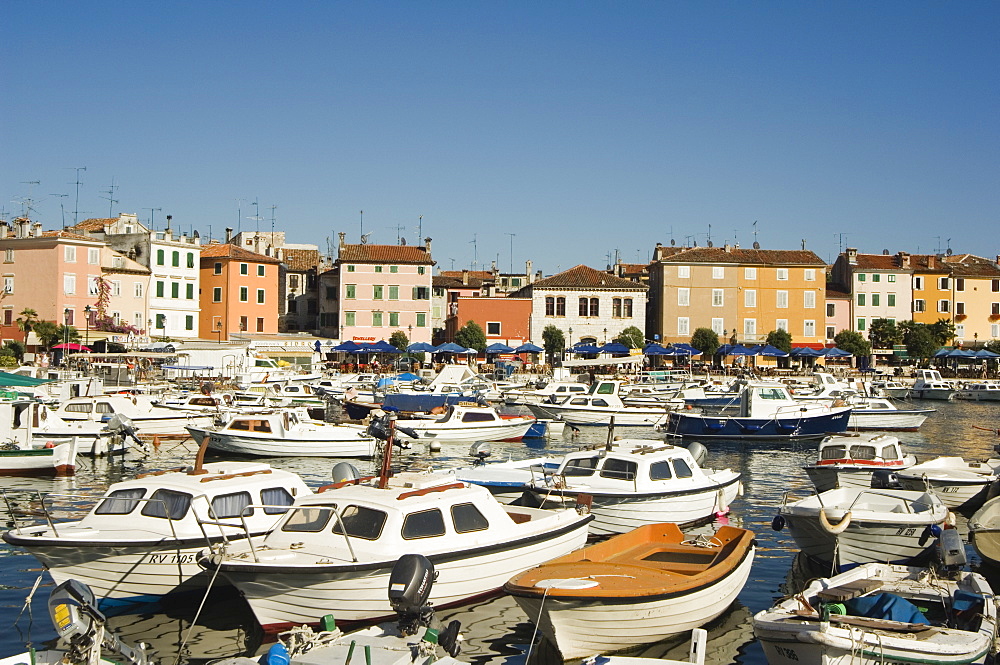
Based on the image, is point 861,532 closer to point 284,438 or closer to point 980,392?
point 284,438

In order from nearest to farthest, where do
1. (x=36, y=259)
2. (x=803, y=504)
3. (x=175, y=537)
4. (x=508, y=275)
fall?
(x=175, y=537) < (x=803, y=504) < (x=36, y=259) < (x=508, y=275)

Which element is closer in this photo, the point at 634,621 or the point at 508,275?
the point at 634,621

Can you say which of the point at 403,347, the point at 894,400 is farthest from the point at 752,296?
the point at 403,347

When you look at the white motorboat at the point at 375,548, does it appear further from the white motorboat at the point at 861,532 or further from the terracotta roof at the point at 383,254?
the terracotta roof at the point at 383,254

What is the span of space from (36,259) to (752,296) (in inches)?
2141

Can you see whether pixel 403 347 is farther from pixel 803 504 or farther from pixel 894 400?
pixel 803 504

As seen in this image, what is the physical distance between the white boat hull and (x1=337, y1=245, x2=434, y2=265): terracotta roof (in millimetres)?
69803

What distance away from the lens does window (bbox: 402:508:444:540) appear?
13.8 metres

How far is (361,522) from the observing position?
13836 mm

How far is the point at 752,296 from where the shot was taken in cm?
8344

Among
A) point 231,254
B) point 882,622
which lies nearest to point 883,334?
point 231,254

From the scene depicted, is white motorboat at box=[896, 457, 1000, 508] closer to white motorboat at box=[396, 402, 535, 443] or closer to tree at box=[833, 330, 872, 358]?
white motorboat at box=[396, 402, 535, 443]

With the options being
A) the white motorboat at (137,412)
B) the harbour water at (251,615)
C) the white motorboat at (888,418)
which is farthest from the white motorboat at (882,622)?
the white motorboat at (888,418)

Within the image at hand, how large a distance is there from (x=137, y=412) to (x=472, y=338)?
135ft
